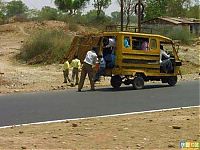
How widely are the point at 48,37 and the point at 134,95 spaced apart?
21613 mm

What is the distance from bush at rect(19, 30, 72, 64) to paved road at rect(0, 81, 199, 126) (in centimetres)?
1649

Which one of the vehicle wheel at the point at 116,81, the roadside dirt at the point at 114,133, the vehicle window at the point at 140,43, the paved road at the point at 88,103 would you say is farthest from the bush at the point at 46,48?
the roadside dirt at the point at 114,133

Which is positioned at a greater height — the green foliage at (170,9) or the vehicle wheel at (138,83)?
the green foliage at (170,9)

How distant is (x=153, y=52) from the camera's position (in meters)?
21.6

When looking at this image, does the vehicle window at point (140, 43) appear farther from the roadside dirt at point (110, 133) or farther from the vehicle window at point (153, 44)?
the roadside dirt at point (110, 133)

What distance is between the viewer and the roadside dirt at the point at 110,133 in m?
9.09

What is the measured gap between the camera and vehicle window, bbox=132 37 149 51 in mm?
21391

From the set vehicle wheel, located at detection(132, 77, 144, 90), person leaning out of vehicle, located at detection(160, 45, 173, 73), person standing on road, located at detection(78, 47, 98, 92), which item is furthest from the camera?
person leaning out of vehicle, located at detection(160, 45, 173, 73)

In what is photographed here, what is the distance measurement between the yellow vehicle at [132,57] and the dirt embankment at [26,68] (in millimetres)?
2599

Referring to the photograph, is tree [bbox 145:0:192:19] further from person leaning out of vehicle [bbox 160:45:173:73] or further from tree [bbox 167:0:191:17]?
person leaning out of vehicle [bbox 160:45:173:73]

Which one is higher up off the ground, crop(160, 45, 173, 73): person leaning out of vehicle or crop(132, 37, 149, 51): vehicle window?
crop(132, 37, 149, 51): vehicle window

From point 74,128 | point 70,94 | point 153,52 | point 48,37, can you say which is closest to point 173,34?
point 48,37

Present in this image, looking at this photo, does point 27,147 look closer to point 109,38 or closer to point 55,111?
point 55,111

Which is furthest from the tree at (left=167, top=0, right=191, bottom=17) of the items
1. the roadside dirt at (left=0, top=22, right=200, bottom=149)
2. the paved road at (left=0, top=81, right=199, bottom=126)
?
the roadside dirt at (left=0, top=22, right=200, bottom=149)
